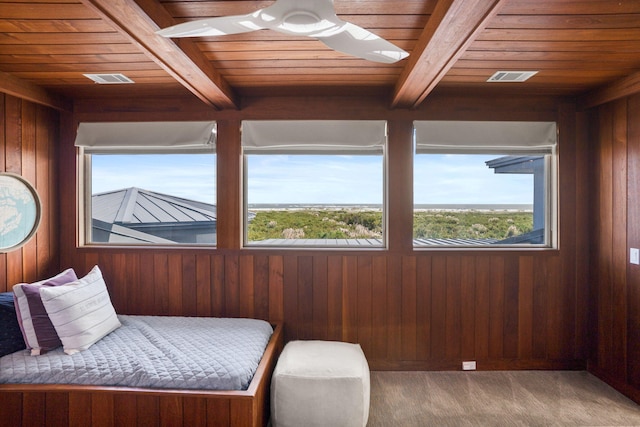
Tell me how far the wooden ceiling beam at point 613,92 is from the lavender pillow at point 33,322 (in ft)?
13.7

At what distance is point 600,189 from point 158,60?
3.36 m

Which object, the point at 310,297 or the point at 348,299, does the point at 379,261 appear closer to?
the point at 348,299

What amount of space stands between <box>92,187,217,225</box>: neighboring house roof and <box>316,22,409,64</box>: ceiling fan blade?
Answer: 1.99 metres

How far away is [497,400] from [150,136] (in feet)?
11.2

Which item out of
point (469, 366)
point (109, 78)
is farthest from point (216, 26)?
point (469, 366)

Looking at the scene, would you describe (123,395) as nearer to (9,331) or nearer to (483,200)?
(9,331)

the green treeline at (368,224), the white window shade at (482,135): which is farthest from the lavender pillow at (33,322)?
the white window shade at (482,135)

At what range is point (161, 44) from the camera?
5.53 feet

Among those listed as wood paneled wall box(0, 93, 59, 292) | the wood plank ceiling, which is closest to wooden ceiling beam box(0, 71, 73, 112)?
the wood plank ceiling

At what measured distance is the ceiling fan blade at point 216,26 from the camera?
124 cm

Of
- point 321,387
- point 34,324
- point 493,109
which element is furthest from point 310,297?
point 493,109

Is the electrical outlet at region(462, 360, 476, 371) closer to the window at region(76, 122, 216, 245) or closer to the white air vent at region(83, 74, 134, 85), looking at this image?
the window at region(76, 122, 216, 245)

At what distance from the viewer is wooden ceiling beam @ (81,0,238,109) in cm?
142

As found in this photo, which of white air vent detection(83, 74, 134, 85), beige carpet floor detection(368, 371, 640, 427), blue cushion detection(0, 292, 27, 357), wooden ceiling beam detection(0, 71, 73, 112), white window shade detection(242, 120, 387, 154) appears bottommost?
beige carpet floor detection(368, 371, 640, 427)
